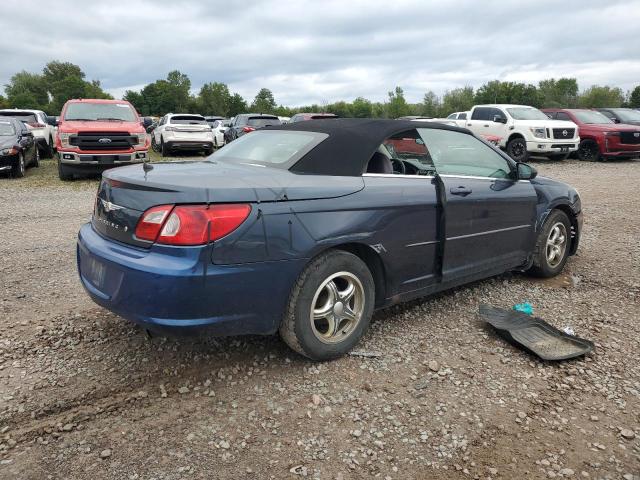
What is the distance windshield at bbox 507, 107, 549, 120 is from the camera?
1662 cm

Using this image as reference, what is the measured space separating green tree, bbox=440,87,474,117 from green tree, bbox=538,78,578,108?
11.0 metres

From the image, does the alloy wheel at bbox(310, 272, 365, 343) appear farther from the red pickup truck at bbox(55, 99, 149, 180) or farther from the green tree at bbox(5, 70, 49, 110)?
the green tree at bbox(5, 70, 49, 110)

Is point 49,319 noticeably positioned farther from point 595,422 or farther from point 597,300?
point 597,300

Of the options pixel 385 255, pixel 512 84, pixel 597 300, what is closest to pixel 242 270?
pixel 385 255

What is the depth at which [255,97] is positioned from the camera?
315 ft

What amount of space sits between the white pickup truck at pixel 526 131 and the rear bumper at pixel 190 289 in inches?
566

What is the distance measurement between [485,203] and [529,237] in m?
0.89

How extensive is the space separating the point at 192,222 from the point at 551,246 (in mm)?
3795

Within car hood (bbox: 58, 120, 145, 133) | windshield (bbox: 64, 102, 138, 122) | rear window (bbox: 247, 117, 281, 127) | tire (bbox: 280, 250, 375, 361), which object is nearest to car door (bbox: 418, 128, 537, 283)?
tire (bbox: 280, 250, 375, 361)

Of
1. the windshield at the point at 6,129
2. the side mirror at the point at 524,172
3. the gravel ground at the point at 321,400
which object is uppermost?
the windshield at the point at 6,129

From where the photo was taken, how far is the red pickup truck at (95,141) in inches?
444

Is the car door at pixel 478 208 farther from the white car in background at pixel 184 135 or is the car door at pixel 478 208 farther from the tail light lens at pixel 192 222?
the white car in background at pixel 184 135

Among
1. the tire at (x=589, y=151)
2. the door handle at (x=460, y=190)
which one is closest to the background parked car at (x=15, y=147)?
the door handle at (x=460, y=190)

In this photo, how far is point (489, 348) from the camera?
348 cm
